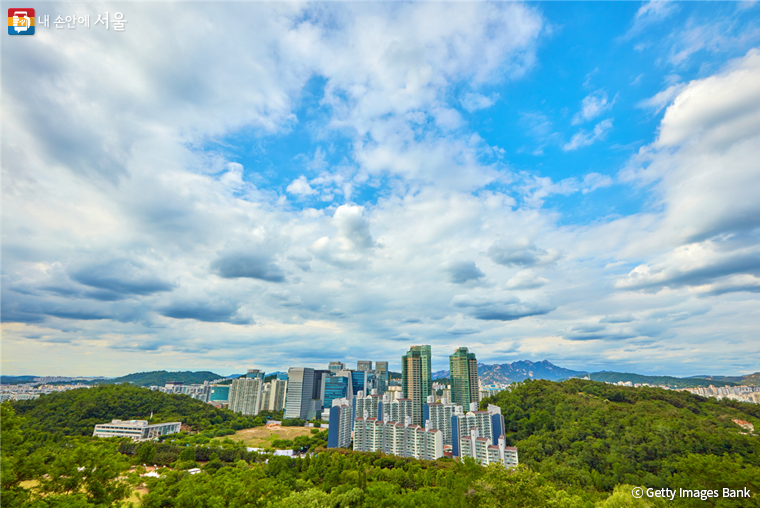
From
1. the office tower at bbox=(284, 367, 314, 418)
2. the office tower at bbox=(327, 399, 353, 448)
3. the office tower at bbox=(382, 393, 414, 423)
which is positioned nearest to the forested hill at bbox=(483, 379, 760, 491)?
the office tower at bbox=(382, 393, 414, 423)

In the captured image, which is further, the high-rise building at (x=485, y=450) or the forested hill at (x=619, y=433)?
the high-rise building at (x=485, y=450)

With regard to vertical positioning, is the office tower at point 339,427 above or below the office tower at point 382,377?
below

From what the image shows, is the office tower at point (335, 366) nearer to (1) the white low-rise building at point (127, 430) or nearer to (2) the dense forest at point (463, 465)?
(2) the dense forest at point (463, 465)

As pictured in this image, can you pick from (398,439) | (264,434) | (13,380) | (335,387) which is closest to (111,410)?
(264,434)

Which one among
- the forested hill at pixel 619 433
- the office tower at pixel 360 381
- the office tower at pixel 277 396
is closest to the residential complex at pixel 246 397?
the office tower at pixel 277 396

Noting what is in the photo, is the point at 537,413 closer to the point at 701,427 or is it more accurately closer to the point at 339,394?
the point at 701,427

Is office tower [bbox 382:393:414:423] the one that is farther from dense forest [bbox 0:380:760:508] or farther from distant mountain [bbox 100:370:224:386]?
distant mountain [bbox 100:370:224:386]

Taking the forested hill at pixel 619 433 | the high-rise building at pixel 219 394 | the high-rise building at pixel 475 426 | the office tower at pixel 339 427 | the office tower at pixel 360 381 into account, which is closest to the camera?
the forested hill at pixel 619 433
